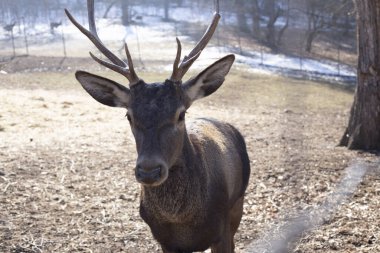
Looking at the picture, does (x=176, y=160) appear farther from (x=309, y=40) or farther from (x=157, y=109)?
(x=309, y=40)

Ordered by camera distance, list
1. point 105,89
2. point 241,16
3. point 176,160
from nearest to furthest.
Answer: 1. point 176,160
2. point 105,89
3. point 241,16

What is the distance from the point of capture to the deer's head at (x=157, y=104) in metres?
3.65

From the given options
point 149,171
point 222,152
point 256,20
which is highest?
point 149,171

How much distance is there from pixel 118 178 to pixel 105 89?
3568 mm

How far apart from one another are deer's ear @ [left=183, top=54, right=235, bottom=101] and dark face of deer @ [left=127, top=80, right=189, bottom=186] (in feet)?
0.69

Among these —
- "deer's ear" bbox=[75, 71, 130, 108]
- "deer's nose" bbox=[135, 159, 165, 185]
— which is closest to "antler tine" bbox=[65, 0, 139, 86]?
"deer's ear" bbox=[75, 71, 130, 108]

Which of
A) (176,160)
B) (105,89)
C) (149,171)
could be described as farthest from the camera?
(105,89)

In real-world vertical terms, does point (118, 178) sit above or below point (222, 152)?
below

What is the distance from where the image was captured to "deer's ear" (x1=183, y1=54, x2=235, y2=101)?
439 cm

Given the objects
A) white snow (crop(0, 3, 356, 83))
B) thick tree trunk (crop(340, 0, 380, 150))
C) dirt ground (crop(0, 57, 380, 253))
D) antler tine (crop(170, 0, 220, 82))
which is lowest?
white snow (crop(0, 3, 356, 83))

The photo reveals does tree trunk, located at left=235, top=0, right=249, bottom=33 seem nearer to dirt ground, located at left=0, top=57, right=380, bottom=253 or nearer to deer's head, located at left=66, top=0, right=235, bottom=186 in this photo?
dirt ground, located at left=0, top=57, right=380, bottom=253

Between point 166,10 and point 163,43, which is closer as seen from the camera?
point 163,43

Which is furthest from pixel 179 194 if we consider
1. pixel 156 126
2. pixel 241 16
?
pixel 241 16

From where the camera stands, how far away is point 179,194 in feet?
13.7
